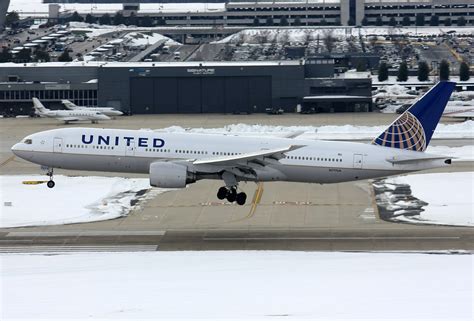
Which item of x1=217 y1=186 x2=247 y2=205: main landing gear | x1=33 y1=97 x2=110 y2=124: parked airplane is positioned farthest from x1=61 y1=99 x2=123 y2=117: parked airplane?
x1=217 y1=186 x2=247 y2=205: main landing gear

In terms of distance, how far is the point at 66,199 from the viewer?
75.9 metres

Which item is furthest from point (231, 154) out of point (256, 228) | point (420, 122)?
point (420, 122)

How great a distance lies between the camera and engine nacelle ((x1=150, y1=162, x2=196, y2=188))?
62.8 m

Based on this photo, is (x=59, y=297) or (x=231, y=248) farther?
(x=231, y=248)

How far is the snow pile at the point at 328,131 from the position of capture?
113750 millimetres

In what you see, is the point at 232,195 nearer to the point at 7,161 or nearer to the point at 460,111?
the point at 7,161

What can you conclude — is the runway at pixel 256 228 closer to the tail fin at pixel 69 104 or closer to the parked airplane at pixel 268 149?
the parked airplane at pixel 268 149

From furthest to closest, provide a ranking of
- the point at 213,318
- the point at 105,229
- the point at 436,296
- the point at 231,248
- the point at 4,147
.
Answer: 1. the point at 4,147
2. the point at 105,229
3. the point at 231,248
4. the point at 436,296
5. the point at 213,318

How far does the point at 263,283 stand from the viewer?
4847 cm

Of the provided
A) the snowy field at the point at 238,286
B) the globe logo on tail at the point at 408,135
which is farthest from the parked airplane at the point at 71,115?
the snowy field at the point at 238,286

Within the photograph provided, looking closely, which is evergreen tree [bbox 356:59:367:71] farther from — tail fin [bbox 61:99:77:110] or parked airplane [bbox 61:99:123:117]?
tail fin [bbox 61:99:77:110]

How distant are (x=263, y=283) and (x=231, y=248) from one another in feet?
36.9

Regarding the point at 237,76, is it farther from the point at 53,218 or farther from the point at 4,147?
the point at 53,218

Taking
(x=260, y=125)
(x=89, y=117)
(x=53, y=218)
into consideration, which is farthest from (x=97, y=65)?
(x=53, y=218)
